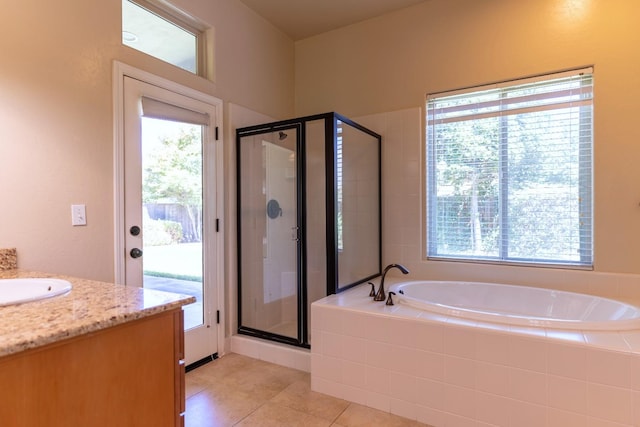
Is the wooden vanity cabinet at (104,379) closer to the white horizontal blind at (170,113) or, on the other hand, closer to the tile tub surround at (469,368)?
the tile tub surround at (469,368)

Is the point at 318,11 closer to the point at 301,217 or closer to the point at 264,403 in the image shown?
the point at 301,217

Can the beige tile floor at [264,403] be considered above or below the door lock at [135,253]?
below

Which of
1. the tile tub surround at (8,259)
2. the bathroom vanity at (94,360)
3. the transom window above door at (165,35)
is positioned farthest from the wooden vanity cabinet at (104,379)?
the transom window above door at (165,35)

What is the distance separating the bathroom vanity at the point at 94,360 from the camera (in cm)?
76

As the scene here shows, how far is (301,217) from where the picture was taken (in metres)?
2.78

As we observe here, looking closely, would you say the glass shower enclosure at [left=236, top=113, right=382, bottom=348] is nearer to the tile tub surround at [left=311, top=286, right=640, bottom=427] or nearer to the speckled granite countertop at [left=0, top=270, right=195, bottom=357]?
the tile tub surround at [left=311, top=286, right=640, bottom=427]

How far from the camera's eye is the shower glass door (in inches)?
113

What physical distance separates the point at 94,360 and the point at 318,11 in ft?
10.5

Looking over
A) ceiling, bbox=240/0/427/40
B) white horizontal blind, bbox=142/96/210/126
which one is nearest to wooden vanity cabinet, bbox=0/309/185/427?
white horizontal blind, bbox=142/96/210/126

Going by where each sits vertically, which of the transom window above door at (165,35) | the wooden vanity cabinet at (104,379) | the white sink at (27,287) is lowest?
the wooden vanity cabinet at (104,379)

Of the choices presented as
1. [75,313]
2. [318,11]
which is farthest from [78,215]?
[318,11]

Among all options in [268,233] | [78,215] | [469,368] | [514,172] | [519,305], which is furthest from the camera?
[268,233]

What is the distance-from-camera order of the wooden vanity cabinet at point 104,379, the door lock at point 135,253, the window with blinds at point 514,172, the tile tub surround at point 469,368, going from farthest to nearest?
the window with blinds at point 514,172 < the door lock at point 135,253 < the tile tub surround at point 469,368 < the wooden vanity cabinet at point 104,379

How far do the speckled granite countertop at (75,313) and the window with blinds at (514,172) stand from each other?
97.2 inches
